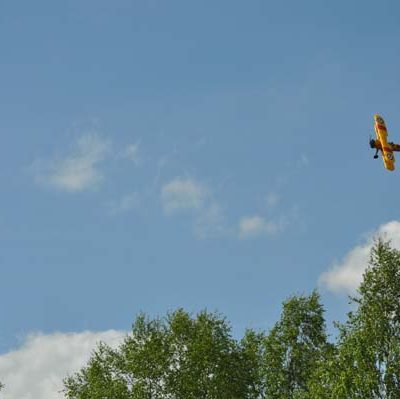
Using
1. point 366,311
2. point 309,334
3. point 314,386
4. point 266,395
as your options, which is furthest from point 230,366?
point 366,311

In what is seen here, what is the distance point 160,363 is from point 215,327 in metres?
7.58

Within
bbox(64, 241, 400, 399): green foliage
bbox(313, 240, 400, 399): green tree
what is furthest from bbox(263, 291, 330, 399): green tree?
bbox(313, 240, 400, 399): green tree

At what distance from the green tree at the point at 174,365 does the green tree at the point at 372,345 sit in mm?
16669

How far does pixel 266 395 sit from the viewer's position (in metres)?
68.1

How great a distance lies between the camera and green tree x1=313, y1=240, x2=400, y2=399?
155 ft

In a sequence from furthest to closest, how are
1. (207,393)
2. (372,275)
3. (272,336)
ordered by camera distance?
1. (272,336)
2. (207,393)
3. (372,275)

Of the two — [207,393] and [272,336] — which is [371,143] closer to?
[272,336]

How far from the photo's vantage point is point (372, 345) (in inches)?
1908

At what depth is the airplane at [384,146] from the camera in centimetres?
6619

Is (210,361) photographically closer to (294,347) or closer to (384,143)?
(294,347)

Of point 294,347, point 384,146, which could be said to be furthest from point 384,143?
point 294,347

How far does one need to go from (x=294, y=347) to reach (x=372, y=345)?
887 inches

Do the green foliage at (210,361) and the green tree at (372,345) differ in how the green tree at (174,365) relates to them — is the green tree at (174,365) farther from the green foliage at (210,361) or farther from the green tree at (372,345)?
the green tree at (372,345)

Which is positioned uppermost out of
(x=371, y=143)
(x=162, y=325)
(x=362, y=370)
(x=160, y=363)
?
(x=371, y=143)
